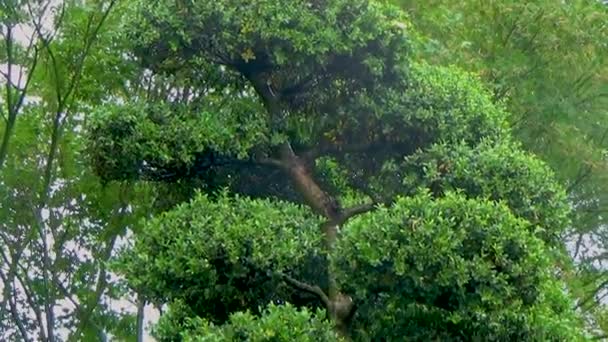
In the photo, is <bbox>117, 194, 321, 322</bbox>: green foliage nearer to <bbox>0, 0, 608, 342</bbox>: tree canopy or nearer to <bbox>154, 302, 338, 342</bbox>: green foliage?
<bbox>0, 0, 608, 342</bbox>: tree canopy

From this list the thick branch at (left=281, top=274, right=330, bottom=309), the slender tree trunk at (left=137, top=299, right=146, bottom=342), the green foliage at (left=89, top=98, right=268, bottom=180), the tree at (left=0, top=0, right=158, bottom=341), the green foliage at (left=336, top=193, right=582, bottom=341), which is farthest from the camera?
the slender tree trunk at (left=137, top=299, right=146, bottom=342)

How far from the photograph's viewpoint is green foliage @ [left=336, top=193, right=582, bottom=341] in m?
2.98

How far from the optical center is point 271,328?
2.98m

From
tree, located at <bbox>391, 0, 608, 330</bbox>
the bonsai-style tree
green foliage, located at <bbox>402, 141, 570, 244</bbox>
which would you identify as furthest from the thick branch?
tree, located at <bbox>391, 0, 608, 330</bbox>

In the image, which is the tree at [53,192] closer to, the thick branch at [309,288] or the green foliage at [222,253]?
the green foliage at [222,253]

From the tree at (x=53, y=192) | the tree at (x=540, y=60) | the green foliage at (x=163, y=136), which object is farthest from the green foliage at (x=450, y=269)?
the tree at (x=53, y=192)

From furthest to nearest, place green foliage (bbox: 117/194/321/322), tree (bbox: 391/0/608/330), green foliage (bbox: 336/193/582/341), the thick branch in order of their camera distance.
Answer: tree (bbox: 391/0/608/330)
the thick branch
green foliage (bbox: 117/194/321/322)
green foliage (bbox: 336/193/582/341)

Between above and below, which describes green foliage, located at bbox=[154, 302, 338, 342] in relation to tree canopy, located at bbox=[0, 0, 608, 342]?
below

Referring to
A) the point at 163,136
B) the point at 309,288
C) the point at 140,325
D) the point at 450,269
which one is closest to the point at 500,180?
the point at 450,269

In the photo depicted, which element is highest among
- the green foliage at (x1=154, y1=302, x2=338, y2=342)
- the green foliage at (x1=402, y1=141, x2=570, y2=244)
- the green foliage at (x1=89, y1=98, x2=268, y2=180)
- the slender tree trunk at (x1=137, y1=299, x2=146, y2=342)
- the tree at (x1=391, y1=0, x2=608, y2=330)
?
the tree at (x1=391, y1=0, x2=608, y2=330)

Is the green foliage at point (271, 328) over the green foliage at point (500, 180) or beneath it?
beneath

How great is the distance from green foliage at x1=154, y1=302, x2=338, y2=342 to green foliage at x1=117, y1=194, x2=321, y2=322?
0.59ft

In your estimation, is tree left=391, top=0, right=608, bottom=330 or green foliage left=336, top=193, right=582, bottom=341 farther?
tree left=391, top=0, right=608, bottom=330

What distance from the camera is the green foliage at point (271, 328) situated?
9.78ft
